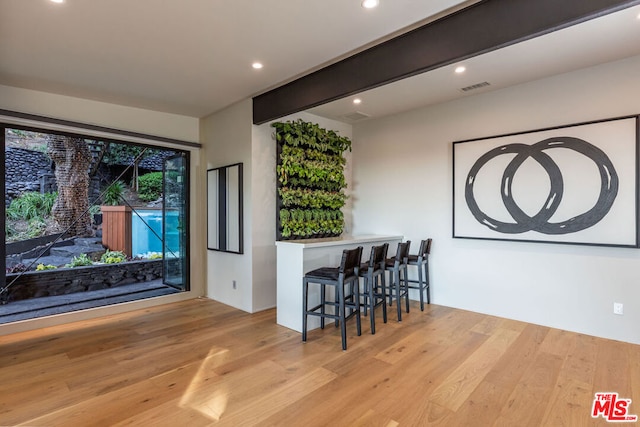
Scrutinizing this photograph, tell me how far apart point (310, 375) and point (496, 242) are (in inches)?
109

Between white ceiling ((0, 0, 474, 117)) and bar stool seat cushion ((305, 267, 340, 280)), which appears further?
bar stool seat cushion ((305, 267, 340, 280))

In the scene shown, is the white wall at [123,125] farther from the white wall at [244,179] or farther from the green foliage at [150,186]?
the green foliage at [150,186]

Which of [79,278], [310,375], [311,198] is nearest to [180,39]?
[311,198]

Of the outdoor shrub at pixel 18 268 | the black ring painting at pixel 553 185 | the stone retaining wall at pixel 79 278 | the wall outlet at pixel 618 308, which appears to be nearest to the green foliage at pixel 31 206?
the outdoor shrub at pixel 18 268

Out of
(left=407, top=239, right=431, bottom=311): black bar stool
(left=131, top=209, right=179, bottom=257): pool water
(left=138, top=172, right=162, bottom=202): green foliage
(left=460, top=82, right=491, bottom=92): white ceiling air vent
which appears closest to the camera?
(left=460, top=82, right=491, bottom=92): white ceiling air vent

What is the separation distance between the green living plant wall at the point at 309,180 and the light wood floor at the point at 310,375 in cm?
150

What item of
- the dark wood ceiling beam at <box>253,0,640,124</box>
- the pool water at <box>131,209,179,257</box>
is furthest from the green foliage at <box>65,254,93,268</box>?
the dark wood ceiling beam at <box>253,0,640,124</box>

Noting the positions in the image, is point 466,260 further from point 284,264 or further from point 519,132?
point 284,264

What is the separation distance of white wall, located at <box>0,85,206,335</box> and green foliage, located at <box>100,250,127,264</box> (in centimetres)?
129

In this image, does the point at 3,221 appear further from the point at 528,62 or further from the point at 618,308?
the point at 618,308

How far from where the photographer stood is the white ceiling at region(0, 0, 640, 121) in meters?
2.38

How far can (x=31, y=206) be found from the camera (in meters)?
4.19

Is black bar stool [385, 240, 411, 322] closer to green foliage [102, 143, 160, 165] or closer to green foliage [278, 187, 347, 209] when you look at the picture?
green foliage [278, 187, 347, 209]

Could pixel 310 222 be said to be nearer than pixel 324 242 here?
No
